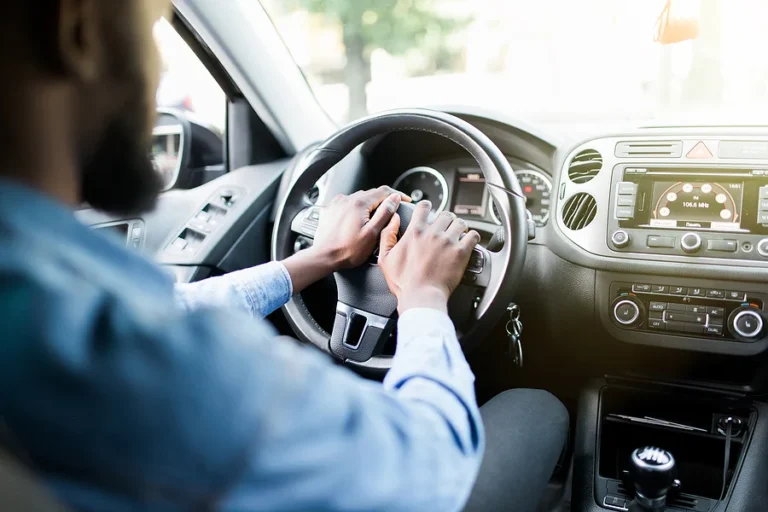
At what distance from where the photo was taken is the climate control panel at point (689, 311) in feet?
5.64

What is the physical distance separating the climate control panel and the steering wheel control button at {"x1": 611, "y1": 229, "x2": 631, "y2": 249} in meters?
0.11

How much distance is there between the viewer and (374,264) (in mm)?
1600

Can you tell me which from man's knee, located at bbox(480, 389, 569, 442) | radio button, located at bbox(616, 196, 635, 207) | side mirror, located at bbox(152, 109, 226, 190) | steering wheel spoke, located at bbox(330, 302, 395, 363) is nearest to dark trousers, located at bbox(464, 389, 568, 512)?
man's knee, located at bbox(480, 389, 569, 442)

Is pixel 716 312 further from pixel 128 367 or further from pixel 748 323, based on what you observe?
pixel 128 367

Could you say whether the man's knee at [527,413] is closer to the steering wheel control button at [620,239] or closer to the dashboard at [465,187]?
the steering wheel control button at [620,239]

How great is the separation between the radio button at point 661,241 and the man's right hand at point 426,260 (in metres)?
0.65

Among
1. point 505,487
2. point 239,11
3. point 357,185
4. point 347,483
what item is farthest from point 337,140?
point 347,483

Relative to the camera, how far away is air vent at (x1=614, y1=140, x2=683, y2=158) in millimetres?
1782

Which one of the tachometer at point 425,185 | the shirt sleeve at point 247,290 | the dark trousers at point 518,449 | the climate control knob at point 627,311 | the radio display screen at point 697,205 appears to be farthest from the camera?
the tachometer at point 425,185

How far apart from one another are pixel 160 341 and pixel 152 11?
1.24ft

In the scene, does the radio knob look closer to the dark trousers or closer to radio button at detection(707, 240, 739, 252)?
radio button at detection(707, 240, 739, 252)

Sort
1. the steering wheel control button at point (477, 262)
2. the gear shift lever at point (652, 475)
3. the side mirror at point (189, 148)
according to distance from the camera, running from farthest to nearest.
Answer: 1. the side mirror at point (189, 148)
2. the gear shift lever at point (652, 475)
3. the steering wheel control button at point (477, 262)

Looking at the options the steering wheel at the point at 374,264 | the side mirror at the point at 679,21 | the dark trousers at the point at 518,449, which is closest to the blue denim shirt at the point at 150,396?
the dark trousers at the point at 518,449

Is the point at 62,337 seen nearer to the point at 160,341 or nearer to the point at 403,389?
the point at 160,341
